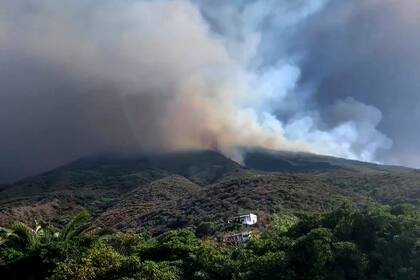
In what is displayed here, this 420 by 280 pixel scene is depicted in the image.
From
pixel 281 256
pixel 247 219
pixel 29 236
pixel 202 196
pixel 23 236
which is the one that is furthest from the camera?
pixel 202 196

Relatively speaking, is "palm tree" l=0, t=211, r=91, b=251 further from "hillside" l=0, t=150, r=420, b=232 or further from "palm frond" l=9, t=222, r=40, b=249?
"hillside" l=0, t=150, r=420, b=232

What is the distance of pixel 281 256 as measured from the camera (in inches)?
1054

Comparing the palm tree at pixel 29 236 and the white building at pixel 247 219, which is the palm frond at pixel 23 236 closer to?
the palm tree at pixel 29 236

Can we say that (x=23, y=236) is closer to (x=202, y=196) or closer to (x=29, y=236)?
(x=29, y=236)

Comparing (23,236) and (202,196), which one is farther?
(202,196)

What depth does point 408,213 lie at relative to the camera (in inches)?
1094

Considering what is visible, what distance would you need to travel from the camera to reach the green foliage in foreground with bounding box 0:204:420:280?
84.6 feet

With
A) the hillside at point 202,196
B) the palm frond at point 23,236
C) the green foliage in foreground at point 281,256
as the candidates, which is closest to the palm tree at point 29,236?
the palm frond at point 23,236

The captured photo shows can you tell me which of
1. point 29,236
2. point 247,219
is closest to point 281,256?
point 29,236

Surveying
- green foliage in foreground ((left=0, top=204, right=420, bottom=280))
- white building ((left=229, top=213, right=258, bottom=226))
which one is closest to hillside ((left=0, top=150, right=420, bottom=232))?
white building ((left=229, top=213, right=258, bottom=226))

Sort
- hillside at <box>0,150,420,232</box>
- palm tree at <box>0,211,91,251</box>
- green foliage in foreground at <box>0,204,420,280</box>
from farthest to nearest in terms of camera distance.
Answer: hillside at <box>0,150,420,232</box>
palm tree at <box>0,211,91,251</box>
green foliage in foreground at <box>0,204,420,280</box>

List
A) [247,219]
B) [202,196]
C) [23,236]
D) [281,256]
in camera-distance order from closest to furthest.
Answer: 1. [281,256]
2. [23,236]
3. [247,219]
4. [202,196]

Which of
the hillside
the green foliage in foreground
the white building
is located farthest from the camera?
the hillside

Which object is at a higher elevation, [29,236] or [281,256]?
[29,236]
